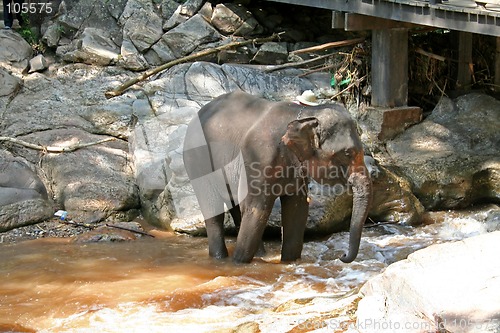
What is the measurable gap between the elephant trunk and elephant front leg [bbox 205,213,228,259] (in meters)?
1.86

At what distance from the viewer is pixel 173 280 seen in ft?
26.9

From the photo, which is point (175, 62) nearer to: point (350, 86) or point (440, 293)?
point (350, 86)

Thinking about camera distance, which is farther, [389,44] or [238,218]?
[389,44]

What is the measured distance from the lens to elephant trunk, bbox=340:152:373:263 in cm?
718

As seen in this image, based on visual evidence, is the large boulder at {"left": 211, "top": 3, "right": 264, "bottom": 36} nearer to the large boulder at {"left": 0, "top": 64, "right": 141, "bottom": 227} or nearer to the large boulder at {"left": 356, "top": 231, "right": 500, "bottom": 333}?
the large boulder at {"left": 0, "top": 64, "right": 141, "bottom": 227}

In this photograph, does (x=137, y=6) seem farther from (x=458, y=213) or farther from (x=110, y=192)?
(x=458, y=213)

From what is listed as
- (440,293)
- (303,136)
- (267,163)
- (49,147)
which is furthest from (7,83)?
(440,293)

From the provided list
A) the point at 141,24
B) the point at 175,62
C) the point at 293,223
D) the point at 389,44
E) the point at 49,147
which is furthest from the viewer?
the point at 141,24

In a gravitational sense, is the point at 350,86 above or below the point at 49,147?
above

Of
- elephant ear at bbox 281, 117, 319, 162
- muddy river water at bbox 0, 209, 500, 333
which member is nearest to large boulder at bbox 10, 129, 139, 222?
muddy river water at bbox 0, 209, 500, 333

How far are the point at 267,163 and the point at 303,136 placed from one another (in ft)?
1.75

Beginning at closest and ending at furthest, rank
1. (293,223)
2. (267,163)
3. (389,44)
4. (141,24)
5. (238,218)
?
(267,163), (293,223), (238,218), (389,44), (141,24)

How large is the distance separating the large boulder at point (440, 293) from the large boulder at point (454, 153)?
4.86m

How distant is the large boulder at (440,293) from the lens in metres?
5.21
